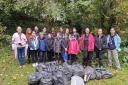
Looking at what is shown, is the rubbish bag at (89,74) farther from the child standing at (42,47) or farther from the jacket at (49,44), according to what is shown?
the child standing at (42,47)

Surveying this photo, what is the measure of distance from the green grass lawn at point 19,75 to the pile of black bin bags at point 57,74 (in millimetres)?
357

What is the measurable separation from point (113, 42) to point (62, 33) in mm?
2289

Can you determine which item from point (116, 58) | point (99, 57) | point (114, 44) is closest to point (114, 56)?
point (116, 58)

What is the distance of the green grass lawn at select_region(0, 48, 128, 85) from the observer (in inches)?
559

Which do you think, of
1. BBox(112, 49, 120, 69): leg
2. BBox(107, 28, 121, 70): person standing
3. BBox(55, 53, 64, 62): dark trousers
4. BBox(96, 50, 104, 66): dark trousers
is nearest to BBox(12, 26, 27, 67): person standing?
BBox(55, 53, 64, 62): dark trousers

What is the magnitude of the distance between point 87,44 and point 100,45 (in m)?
0.57

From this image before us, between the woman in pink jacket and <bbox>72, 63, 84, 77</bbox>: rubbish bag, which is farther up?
the woman in pink jacket

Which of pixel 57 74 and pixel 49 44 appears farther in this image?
pixel 49 44

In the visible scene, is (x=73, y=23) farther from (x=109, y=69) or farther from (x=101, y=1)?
(x=109, y=69)

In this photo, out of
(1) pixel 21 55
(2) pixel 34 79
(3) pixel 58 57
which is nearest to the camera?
(2) pixel 34 79

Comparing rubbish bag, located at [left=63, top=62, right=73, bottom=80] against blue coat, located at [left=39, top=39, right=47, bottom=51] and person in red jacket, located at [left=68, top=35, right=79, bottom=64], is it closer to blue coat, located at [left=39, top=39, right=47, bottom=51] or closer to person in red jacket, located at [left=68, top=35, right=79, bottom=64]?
person in red jacket, located at [left=68, top=35, right=79, bottom=64]

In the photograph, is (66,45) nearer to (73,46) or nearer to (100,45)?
(73,46)

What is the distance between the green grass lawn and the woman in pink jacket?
1145 millimetres

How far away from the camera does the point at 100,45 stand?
1550cm
